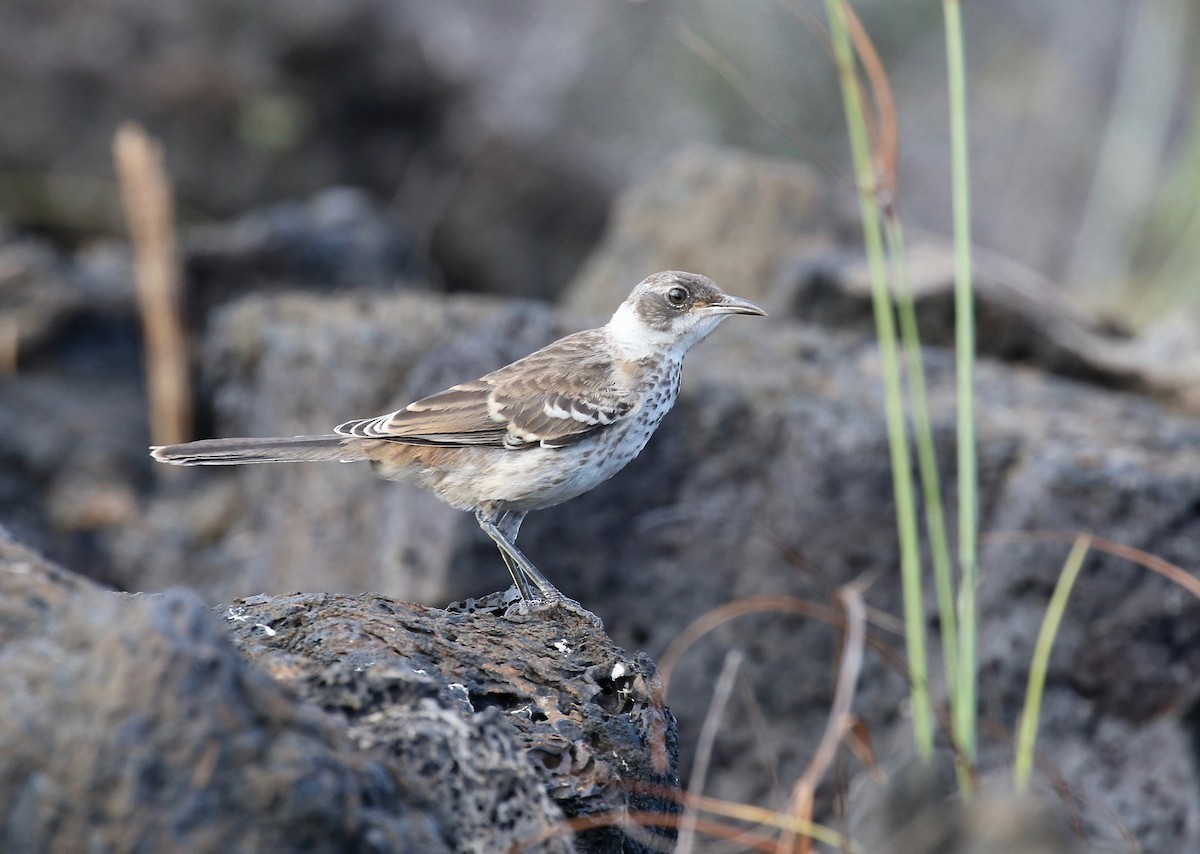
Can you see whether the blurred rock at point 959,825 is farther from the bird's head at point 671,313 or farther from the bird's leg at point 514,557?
the bird's head at point 671,313

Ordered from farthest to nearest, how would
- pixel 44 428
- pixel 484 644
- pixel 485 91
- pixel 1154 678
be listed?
pixel 485 91 < pixel 44 428 < pixel 1154 678 < pixel 484 644

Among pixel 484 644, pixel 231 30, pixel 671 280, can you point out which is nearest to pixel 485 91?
pixel 231 30

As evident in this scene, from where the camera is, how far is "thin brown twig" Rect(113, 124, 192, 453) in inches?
406

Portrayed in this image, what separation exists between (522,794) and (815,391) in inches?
174

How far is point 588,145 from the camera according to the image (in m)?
15.5

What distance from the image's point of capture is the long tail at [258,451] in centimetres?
516

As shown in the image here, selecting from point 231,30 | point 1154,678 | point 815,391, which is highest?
point 231,30

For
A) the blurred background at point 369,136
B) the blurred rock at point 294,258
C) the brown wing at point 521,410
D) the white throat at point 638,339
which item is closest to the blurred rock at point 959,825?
the brown wing at point 521,410

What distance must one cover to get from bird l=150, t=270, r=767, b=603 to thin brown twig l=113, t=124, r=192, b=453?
522cm

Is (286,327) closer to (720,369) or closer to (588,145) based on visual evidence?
(720,369)

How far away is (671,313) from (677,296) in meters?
0.10

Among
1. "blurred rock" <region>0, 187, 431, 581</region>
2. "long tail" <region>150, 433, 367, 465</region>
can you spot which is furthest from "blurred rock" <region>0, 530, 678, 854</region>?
"blurred rock" <region>0, 187, 431, 581</region>

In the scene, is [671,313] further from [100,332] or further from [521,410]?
[100,332]

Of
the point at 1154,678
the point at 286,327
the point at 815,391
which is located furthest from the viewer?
the point at 286,327
